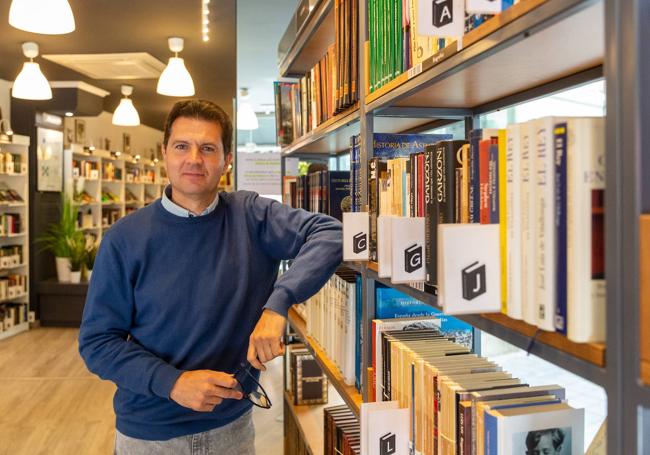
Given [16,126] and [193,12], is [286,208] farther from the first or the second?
[16,126]

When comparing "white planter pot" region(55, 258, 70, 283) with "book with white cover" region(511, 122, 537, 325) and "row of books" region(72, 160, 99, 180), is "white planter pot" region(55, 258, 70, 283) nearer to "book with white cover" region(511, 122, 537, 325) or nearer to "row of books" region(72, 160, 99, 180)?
"row of books" region(72, 160, 99, 180)

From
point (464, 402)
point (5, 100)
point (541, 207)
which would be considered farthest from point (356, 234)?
point (5, 100)

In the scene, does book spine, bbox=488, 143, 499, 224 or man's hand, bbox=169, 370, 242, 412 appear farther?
man's hand, bbox=169, 370, 242, 412

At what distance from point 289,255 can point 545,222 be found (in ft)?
4.21

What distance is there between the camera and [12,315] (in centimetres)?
719

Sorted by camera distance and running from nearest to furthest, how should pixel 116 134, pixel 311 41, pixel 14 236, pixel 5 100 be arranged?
pixel 311 41
pixel 14 236
pixel 5 100
pixel 116 134

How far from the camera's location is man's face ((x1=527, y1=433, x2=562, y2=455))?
935 millimetres

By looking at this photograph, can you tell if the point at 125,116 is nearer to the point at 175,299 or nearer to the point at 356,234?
the point at 175,299

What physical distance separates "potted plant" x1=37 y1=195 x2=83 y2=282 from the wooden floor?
5.29 ft

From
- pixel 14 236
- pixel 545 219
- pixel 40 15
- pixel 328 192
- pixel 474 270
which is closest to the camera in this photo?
pixel 545 219

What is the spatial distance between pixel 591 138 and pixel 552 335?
0.88 feet

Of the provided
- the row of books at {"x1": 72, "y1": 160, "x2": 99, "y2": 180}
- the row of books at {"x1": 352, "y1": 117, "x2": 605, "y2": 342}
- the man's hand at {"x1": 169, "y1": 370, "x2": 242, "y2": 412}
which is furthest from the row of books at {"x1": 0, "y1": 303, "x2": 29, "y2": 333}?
the row of books at {"x1": 352, "y1": 117, "x2": 605, "y2": 342}

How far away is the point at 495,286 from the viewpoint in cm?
90

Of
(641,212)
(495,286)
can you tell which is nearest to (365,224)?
(495,286)
